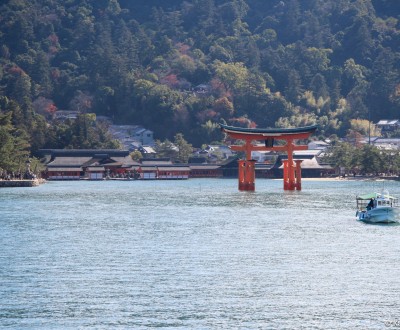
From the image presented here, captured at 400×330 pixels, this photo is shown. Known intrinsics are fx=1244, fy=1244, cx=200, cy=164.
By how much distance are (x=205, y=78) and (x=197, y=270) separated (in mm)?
140382

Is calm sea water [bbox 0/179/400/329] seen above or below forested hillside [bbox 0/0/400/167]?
below

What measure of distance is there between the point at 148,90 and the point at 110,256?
396 ft

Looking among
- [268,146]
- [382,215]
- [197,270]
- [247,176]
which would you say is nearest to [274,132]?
[268,146]

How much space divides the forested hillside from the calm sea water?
268 ft

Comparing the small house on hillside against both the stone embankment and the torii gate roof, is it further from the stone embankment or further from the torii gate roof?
the torii gate roof

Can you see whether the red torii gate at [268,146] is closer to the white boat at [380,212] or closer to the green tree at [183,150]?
the white boat at [380,212]

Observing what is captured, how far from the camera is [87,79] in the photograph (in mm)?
172125

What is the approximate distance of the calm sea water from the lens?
98.5 feet

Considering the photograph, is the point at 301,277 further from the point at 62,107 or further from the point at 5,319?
the point at 62,107

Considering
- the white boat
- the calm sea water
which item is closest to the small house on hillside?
the calm sea water

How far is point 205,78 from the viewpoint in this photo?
579 ft

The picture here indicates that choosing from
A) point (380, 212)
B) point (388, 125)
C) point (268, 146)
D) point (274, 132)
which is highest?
point (388, 125)

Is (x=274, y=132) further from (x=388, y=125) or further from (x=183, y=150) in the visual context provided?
(x=388, y=125)

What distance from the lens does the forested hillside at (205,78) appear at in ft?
Result: 517
